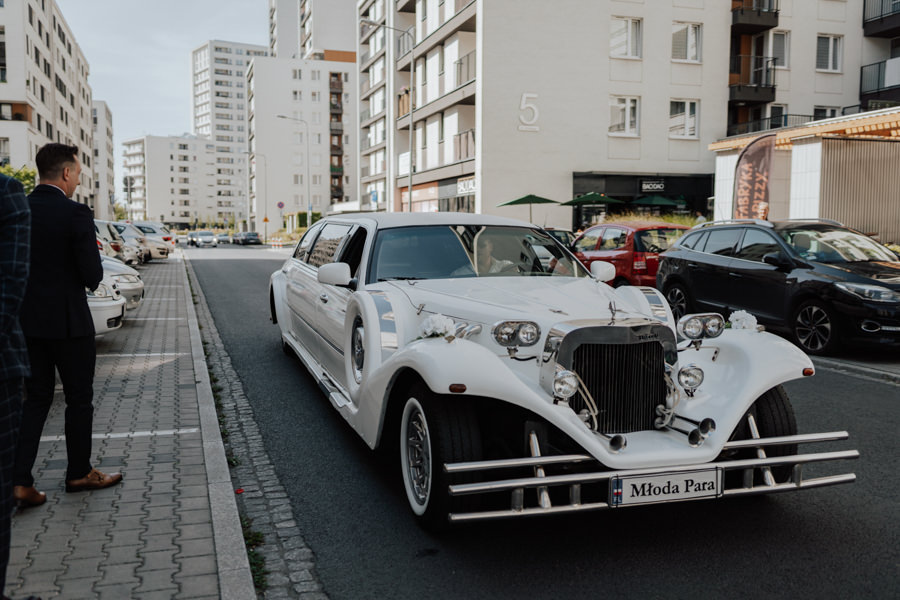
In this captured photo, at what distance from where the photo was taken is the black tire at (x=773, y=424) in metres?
3.93

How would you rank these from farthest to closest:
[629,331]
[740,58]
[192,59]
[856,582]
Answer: [192,59] < [740,58] < [629,331] < [856,582]

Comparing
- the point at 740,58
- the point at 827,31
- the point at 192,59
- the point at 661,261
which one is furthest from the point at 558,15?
the point at 192,59

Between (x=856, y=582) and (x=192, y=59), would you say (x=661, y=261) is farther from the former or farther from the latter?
(x=192, y=59)

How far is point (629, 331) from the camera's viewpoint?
3.73 m

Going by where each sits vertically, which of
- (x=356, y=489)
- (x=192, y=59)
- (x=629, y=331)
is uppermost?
(x=192, y=59)

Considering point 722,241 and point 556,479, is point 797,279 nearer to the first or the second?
point 722,241

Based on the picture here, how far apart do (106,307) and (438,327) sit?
20.3ft

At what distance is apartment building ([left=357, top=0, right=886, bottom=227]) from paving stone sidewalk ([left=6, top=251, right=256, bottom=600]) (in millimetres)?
24633

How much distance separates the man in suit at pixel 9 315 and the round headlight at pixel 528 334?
2.19 metres

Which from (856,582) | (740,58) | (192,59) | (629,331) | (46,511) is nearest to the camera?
(856,582)

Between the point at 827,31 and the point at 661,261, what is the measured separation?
27542mm

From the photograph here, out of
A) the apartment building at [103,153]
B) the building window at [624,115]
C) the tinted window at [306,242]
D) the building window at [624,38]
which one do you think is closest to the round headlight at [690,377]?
the tinted window at [306,242]

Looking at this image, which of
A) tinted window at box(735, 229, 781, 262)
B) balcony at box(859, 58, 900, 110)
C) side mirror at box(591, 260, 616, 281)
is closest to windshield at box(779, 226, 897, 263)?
tinted window at box(735, 229, 781, 262)

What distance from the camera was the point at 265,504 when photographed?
4348mm
